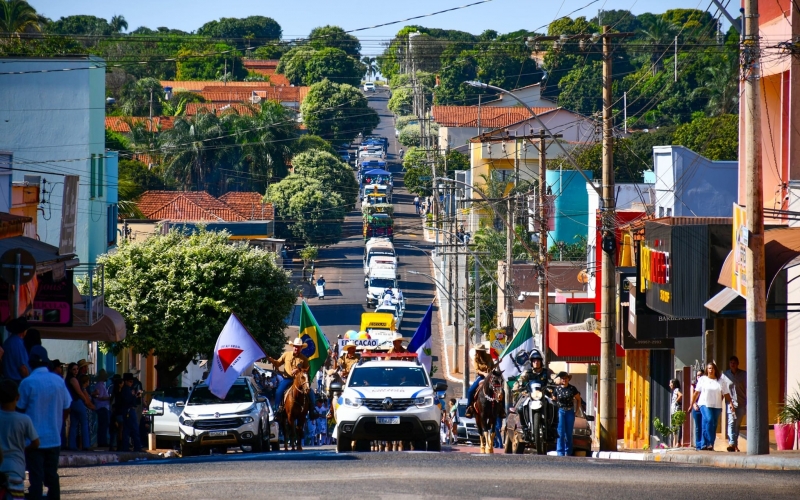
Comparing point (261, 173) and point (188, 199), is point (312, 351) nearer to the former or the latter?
point (188, 199)

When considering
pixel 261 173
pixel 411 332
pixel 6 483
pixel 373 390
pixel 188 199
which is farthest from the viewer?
pixel 261 173

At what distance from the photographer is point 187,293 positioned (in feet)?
119

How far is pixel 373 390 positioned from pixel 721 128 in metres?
54.1

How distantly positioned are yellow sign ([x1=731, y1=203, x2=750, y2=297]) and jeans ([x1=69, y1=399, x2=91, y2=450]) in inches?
461

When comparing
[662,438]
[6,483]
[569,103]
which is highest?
[569,103]

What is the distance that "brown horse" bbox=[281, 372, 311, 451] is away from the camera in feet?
75.1

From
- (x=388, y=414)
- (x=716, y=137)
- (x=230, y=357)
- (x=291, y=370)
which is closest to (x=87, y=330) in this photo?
(x=230, y=357)

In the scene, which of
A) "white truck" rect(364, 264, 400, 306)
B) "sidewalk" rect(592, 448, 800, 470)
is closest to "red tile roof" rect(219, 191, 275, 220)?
"white truck" rect(364, 264, 400, 306)

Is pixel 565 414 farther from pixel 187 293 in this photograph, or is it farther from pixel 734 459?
pixel 187 293

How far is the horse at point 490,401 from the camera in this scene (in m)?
22.1

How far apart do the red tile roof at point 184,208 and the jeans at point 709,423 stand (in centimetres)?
5542

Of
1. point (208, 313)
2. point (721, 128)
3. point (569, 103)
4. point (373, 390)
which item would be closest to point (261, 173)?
point (569, 103)

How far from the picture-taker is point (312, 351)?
29453mm

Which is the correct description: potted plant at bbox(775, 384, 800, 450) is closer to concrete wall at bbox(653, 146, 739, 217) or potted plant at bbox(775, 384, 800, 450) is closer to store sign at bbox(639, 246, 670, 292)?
store sign at bbox(639, 246, 670, 292)
